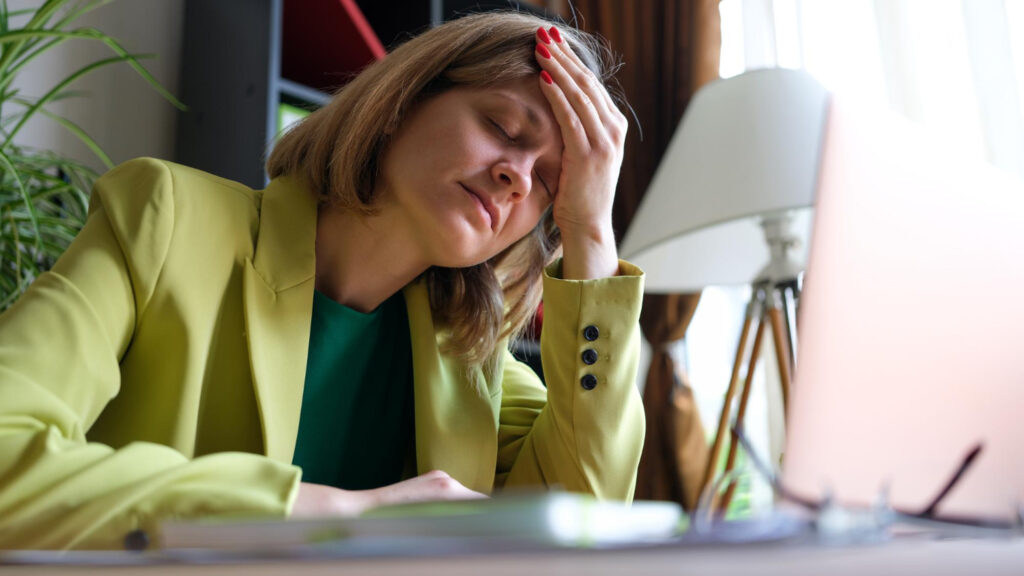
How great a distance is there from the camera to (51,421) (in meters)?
0.72

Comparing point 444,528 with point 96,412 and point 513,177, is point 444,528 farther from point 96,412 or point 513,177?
point 513,177

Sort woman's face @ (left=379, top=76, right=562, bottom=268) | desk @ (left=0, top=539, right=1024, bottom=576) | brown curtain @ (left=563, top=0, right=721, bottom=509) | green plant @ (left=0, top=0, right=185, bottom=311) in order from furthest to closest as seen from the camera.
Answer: brown curtain @ (left=563, top=0, right=721, bottom=509) < green plant @ (left=0, top=0, right=185, bottom=311) < woman's face @ (left=379, top=76, right=562, bottom=268) < desk @ (left=0, top=539, right=1024, bottom=576)

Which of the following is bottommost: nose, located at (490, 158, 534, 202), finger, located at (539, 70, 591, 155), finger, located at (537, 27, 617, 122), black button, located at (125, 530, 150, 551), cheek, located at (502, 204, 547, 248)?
black button, located at (125, 530, 150, 551)

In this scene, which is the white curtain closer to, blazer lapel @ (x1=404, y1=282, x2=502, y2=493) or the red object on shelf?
the red object on shelf

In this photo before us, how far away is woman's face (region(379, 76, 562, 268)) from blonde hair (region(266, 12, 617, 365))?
0.02 meters

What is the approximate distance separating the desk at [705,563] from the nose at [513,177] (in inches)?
31.6

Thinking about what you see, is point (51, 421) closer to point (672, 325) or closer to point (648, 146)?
point (672, 325)

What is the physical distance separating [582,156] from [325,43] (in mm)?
1026

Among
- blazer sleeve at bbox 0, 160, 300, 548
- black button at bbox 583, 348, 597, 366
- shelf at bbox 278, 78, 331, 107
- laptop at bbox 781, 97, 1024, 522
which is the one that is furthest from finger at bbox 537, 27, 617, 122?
shelf at bbox 278, 78, 331, 107

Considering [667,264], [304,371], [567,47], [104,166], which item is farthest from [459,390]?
[104,166]

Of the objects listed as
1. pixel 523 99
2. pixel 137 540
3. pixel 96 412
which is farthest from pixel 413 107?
pixel 137 540

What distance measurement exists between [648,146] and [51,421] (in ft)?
6.45

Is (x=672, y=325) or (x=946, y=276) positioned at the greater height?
(x=946, y=276)

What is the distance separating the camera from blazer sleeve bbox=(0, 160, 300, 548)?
54 centimetres
